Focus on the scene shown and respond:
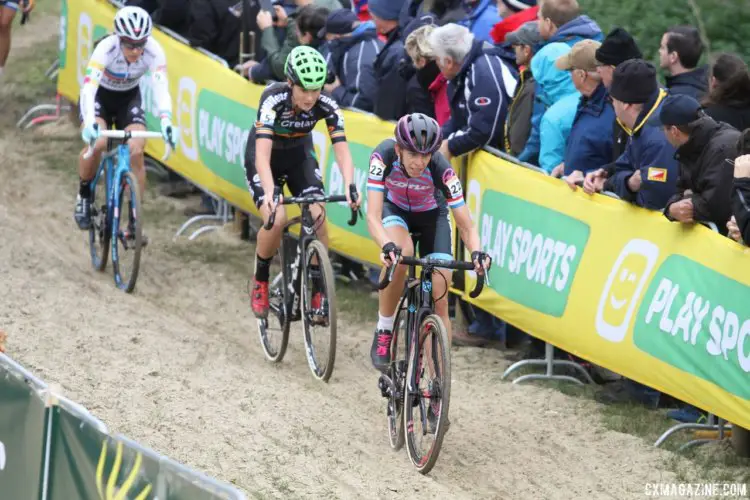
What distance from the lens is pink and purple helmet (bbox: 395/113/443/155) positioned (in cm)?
754

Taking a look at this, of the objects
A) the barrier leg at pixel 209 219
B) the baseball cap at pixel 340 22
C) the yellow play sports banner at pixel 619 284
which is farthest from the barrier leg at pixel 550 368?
the barrier leg at pixel 209 219

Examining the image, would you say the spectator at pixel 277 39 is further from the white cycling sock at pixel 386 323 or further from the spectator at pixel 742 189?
the spectator at pixel 742 189

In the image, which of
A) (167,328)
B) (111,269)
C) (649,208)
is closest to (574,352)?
(649,208)

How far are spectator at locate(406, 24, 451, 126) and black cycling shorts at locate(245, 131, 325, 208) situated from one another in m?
1.25

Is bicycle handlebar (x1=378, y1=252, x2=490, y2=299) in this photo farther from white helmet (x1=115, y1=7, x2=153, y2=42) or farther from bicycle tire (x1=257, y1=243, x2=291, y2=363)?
white helmet (x1=115, y1=7, x2=153, y2=42)

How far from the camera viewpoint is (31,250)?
12367mm

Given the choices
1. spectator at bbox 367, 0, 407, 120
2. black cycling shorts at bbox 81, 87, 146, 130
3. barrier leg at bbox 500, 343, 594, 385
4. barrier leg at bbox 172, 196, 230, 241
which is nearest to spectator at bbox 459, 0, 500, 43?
spectator at bbox 367, 0, 407, 120

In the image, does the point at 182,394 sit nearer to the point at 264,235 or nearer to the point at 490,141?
the point at 264,235

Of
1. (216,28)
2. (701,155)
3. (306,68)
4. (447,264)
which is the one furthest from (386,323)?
(216,28)

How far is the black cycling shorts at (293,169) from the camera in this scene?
963cm

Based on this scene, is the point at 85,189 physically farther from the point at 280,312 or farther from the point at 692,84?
the point at 692,84

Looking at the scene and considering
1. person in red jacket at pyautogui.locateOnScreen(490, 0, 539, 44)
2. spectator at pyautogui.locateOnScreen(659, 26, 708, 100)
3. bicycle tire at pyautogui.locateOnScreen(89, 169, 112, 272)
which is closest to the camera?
spectator at pyautogui.locateOnScreen(659, 26, 708, 100)

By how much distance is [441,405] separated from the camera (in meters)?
7.16

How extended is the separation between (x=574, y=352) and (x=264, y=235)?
2.55 metres
